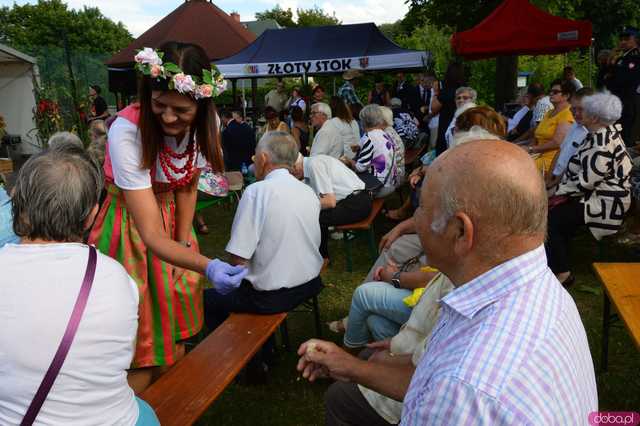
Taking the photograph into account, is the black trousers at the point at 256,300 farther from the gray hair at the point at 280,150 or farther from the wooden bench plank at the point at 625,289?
the wooden bench plank at the point at 625,289

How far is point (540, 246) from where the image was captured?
1.13 metres

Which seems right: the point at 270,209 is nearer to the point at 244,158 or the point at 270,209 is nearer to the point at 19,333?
the point at 19,333

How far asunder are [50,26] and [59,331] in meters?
54.5

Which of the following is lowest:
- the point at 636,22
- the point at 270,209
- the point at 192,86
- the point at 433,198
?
the point at 270,209

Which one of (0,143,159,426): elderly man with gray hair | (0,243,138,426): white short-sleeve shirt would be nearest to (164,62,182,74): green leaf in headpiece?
(0,143,159,426): elderly man with gray hair

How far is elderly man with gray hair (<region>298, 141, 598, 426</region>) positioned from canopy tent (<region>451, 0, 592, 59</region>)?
772 centimetres

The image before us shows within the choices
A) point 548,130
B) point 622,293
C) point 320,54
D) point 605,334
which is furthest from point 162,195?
point 320,54

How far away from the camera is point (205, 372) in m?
2.27

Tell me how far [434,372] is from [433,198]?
38cm

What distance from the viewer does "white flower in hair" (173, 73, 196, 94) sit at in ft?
6.28

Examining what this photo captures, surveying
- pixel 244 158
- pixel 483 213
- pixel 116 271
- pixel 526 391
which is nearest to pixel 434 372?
pixel 526 391

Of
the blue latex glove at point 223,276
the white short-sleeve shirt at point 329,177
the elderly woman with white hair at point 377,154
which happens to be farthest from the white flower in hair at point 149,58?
the elderly woman with white hair at point 377,154

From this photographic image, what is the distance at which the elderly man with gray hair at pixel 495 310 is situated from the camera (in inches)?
37.7

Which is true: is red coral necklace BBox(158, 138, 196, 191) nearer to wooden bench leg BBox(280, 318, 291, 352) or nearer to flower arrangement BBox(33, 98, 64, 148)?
wooden bench leg BBox(280, 318, 291, 352)
